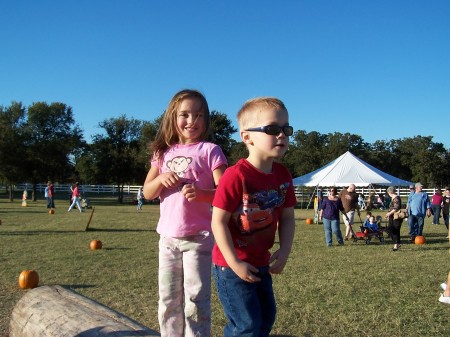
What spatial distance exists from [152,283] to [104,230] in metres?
10.0

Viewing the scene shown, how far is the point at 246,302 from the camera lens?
8.95ft

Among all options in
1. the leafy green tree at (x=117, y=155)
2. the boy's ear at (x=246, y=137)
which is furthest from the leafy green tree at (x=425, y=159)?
the boy's ear at (x=246, y=137)

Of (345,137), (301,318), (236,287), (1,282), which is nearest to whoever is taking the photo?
(236,287)

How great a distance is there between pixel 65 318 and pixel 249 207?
254 cm

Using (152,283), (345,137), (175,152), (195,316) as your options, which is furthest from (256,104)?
(345,137)

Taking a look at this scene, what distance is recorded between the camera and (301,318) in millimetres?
5750

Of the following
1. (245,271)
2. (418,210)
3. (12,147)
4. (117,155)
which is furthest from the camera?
(117,155)

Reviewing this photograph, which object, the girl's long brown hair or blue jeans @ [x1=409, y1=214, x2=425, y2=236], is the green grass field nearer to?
blue jeans @ [x1=409, y1=214, x2=425, y2=236]

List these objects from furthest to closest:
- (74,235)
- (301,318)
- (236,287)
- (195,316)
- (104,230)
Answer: (104,230), (74,235), (301,318), (195,316), (236,287)

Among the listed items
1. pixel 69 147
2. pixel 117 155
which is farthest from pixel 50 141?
pixel 117 155

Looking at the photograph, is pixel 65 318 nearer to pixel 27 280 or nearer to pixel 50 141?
pixel 27 280

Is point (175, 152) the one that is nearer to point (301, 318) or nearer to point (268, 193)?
point (268, 193)

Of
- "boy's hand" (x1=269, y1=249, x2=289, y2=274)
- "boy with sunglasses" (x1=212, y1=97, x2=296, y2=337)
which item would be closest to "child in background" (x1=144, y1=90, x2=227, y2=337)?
"boy with sunglasses" (x1=212, y1=97, x2=296, y2=337)

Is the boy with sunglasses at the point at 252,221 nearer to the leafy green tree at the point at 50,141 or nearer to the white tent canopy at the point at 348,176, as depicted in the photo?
the white tent canopy at the point at 348,176
